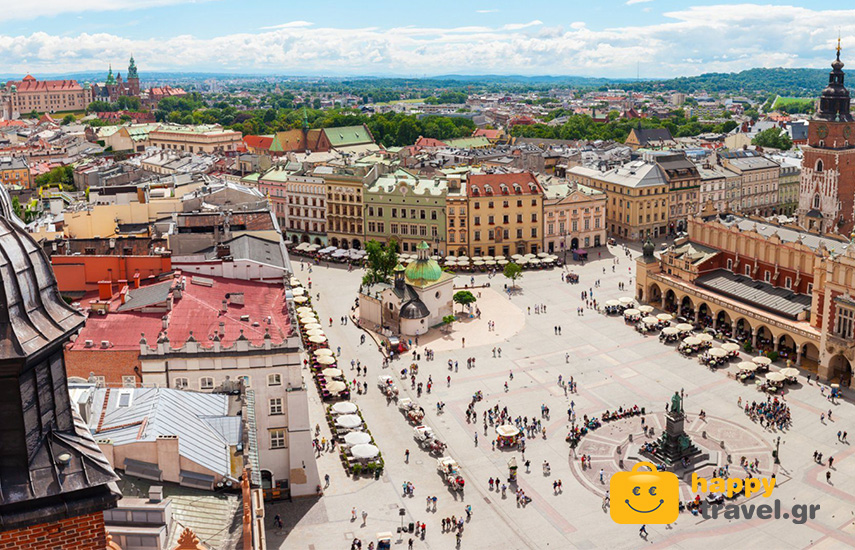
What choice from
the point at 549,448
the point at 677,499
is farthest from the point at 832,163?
the point at 677,499

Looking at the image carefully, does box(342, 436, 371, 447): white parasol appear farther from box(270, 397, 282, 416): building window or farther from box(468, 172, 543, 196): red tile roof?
box(468, 172, 543, 196): red tile roof

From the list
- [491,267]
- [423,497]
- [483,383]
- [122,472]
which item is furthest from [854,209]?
[122,472]

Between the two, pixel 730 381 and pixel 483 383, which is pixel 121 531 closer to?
pixel 483 383

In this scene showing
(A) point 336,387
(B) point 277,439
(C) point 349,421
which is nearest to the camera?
(B) point 277,439

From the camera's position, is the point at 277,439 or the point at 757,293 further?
the point at 757,293

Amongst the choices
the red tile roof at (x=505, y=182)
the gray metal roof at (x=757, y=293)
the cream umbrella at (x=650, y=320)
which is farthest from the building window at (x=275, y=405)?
the red tile roof at (x=505, y=182)

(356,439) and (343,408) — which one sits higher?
(343,408)

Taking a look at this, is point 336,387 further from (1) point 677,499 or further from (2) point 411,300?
(1) point 677,499
